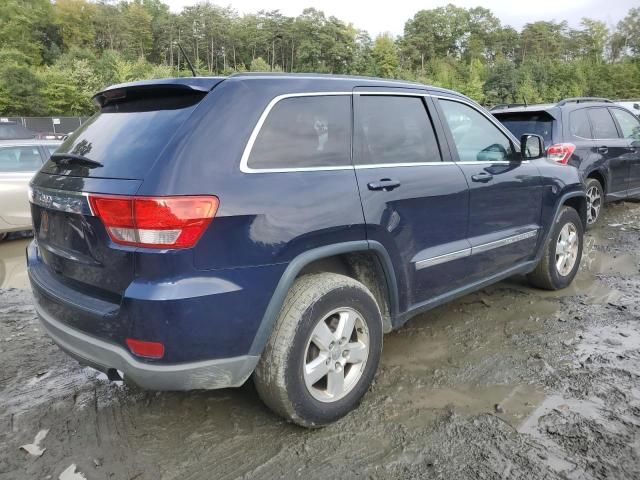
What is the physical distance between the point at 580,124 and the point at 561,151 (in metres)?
0.78

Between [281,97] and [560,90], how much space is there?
62.6 metres

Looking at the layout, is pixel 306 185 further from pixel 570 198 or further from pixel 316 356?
pixel 570 198

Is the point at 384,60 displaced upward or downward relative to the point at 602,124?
upward

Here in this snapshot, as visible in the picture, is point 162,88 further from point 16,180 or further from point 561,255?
point 16,180

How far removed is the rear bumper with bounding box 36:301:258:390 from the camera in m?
2.16

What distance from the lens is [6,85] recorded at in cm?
4122

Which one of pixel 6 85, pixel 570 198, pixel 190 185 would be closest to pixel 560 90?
pixel 6 85

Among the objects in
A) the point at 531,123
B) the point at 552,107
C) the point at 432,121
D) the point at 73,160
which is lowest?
the point at 73,160

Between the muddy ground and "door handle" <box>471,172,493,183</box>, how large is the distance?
118 centimetres

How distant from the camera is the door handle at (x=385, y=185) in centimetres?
274

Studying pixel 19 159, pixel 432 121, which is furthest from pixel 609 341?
pixel 19 159

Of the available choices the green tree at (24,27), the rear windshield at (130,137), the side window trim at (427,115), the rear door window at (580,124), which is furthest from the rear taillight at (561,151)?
the green tree at (24,27)

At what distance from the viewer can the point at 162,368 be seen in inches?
84.4

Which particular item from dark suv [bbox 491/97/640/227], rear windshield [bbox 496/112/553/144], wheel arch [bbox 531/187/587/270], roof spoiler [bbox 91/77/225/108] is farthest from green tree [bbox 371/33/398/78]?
roof spoiler [bbox 91/77/225/108]
